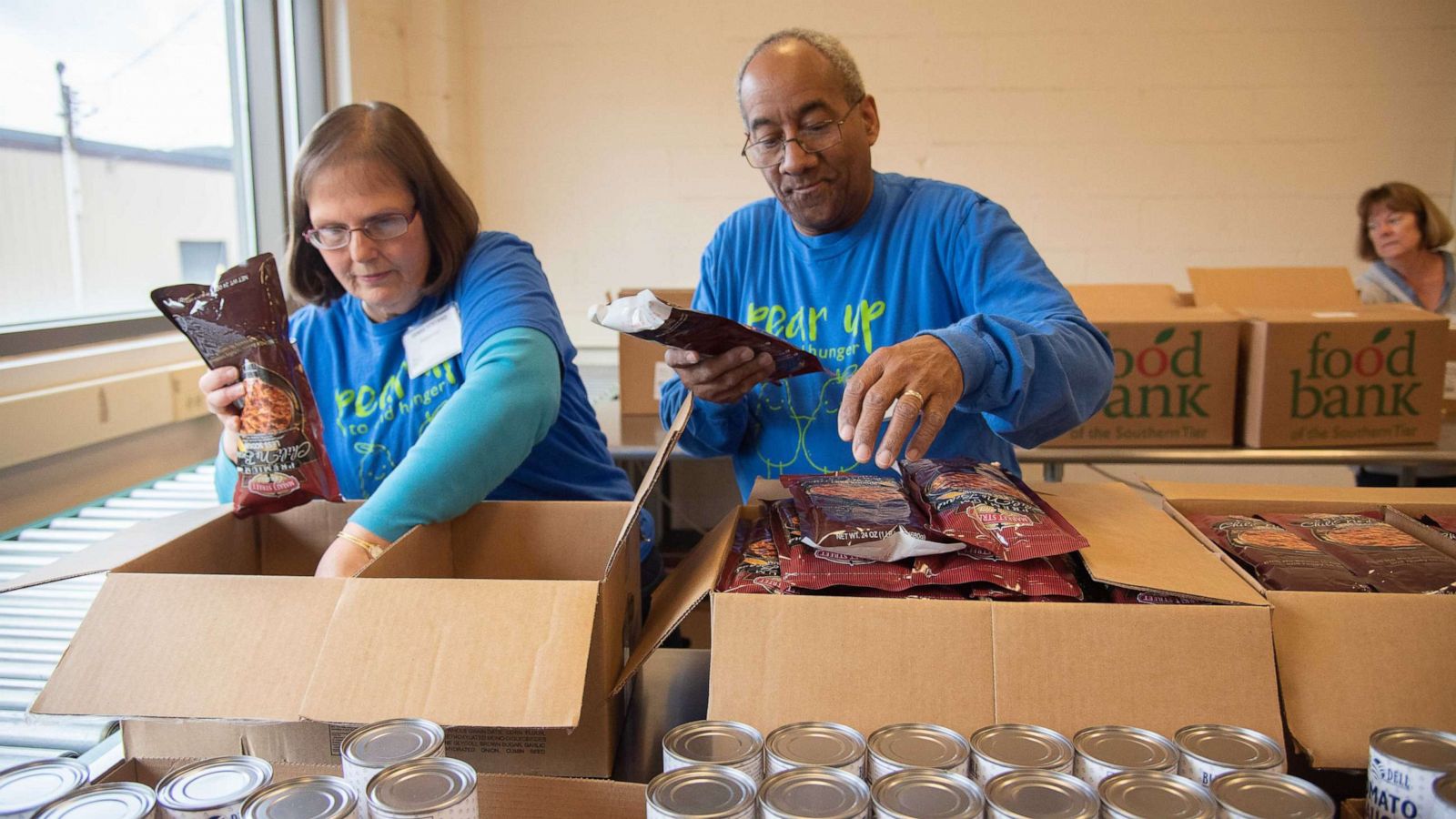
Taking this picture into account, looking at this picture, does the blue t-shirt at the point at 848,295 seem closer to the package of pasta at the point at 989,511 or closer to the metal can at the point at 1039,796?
the package of pasta at the point at 989,511

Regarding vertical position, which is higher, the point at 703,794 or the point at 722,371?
the point at 722,371

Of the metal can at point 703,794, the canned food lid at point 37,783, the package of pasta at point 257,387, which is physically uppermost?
the package of pasta at point 257,387

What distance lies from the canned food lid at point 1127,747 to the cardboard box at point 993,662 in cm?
10

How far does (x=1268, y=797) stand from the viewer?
27.3 inches

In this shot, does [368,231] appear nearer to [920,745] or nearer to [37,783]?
[37,783]

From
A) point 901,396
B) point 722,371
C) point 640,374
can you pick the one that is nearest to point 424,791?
point 901,396

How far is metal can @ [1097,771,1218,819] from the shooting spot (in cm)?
66

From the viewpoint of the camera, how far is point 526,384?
142 centimetres

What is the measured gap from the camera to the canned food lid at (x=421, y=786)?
66 cm

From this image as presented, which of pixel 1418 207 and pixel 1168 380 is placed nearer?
pixel 1168 380

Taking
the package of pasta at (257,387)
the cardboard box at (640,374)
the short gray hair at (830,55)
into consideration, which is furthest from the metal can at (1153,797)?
the cardboard box at (640,374)

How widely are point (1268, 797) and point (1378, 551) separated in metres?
0.50

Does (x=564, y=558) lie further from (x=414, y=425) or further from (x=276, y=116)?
(x=276, y=116)

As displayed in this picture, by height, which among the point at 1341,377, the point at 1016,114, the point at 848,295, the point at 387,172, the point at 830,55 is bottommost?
the point at 1341,377
